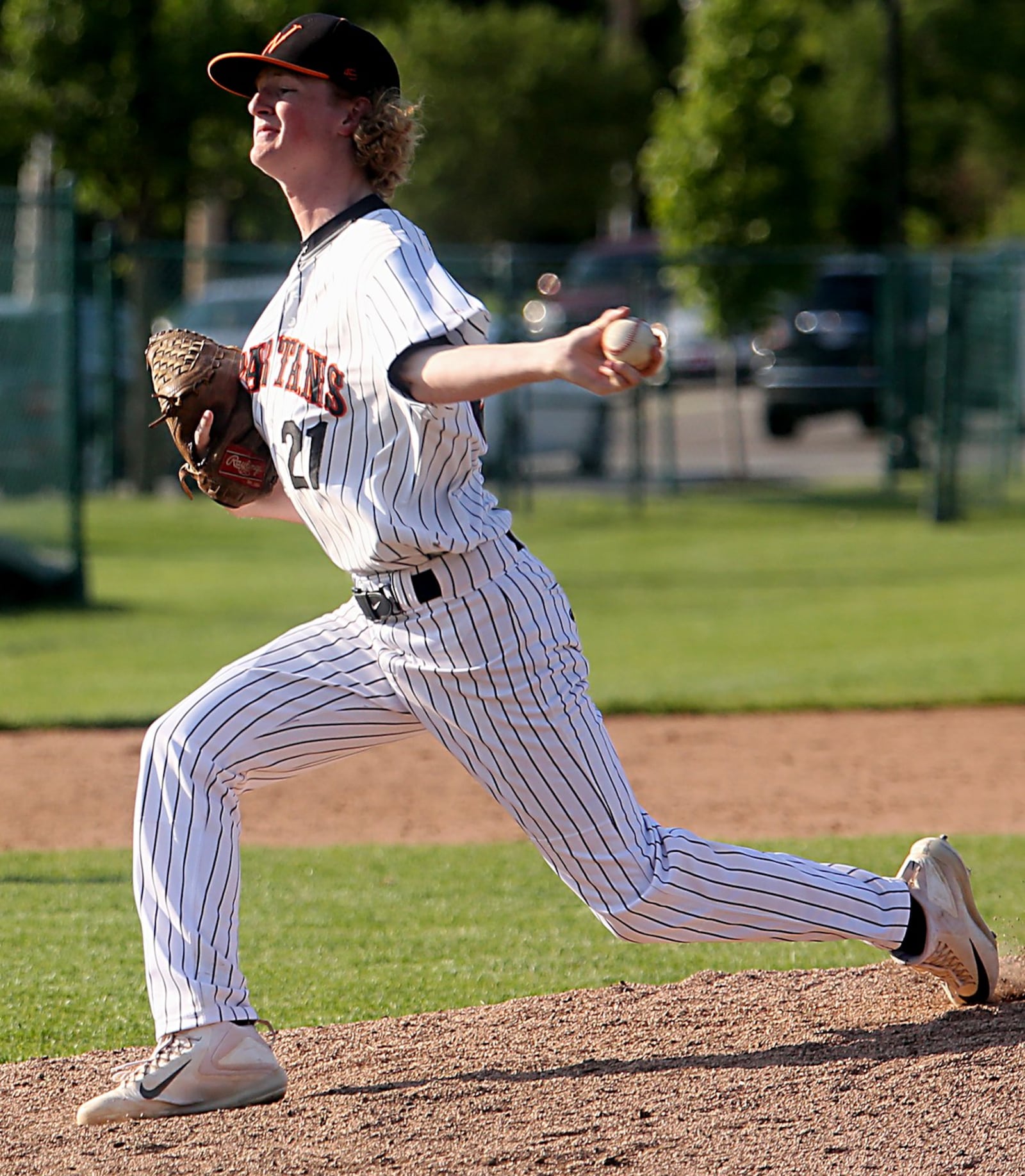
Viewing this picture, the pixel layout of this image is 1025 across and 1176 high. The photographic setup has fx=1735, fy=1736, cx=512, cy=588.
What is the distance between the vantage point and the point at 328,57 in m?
3.19

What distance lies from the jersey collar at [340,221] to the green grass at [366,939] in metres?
1.79

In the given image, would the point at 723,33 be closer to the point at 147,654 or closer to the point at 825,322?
the point at 825,322

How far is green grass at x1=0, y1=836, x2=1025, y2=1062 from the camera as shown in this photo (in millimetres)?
4113

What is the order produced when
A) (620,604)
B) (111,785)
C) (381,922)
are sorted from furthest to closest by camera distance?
(620,604) < (111,785) < (381,922)

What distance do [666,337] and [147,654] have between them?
23.6 ft

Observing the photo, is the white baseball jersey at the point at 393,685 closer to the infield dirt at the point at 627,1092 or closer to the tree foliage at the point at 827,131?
the infield dirt at the point at 627,1092

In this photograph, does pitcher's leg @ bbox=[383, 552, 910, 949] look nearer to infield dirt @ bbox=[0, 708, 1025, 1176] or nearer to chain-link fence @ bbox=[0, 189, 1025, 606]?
infield dirt @ bbox=[0, 708, 1025, 1176]

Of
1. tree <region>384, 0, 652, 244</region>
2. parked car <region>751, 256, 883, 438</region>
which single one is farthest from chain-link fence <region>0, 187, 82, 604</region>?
tree <region>384, 0, 652, 244</region>

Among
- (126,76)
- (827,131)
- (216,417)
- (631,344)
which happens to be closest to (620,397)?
(827,131)

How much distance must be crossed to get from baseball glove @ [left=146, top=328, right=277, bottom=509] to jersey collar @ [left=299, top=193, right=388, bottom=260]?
1.06ft

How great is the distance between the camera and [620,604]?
11.4m

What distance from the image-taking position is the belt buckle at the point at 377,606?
3189mm

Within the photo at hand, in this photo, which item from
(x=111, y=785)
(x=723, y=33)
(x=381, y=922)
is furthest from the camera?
(x=723, y=33)

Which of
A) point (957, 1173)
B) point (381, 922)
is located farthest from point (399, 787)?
point (957, 1173)
